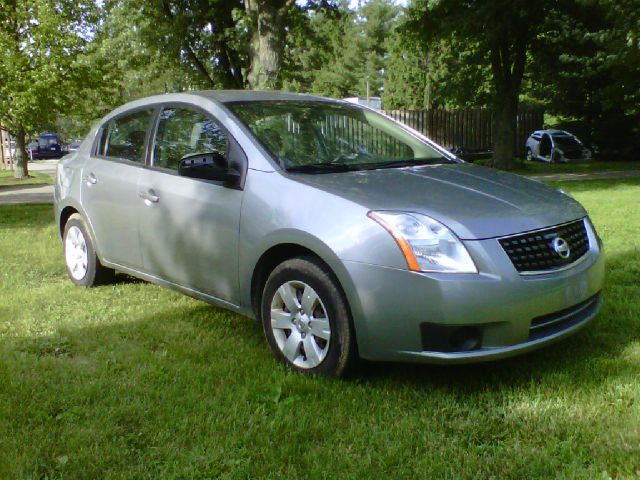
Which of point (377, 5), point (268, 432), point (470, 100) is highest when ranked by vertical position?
point (377, 5)

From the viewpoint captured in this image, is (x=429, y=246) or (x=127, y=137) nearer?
(x=429, y=246)

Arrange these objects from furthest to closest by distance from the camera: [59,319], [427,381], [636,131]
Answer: [636,131] < [59,319] < [427,381]

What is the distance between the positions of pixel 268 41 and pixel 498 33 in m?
7.64

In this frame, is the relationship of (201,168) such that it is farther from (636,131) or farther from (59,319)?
(636,131)

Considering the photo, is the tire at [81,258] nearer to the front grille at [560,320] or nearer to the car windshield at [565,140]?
the front grille at [560,320]

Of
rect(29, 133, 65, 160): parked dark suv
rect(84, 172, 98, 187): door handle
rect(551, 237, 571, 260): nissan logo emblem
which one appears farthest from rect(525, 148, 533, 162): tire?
rect(29, 133, 65, 160): parked dark suv

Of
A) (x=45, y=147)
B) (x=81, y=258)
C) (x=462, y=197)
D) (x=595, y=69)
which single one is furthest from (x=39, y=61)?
(x=45, y=147)

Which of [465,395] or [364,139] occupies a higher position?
[364,139]

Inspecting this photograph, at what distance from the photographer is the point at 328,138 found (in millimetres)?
4496

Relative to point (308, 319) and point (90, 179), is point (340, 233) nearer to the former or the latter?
point (308, 319)

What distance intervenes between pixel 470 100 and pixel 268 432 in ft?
76.0

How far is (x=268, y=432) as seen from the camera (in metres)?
3.08

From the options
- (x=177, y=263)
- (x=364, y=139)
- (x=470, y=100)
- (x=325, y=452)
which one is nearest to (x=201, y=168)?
(x=177, y=263)

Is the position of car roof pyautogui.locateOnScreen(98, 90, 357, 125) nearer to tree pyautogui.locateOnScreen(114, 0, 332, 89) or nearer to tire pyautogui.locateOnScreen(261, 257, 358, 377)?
tire pyautogui.locateOnScreen(261, 257, 358, 377)
